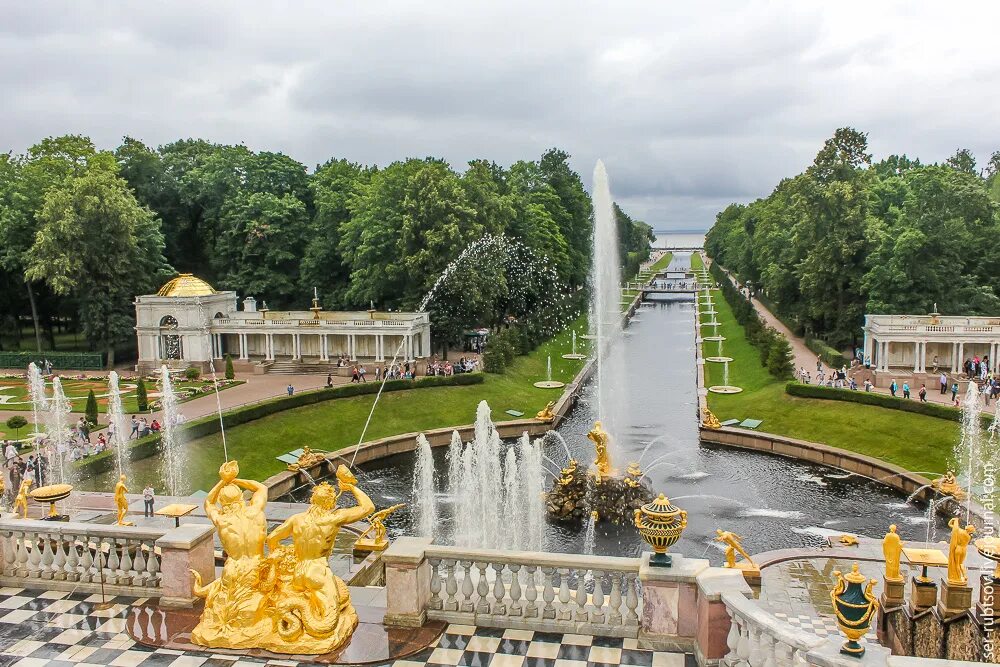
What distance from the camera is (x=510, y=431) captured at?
149ft

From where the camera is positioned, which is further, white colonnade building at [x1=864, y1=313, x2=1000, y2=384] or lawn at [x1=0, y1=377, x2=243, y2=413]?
white colonnade building at [x1=864, y1=313, x2=1000, y2=384]

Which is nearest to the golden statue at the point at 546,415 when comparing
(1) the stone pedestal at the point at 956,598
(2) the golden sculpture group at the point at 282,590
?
(1) the stone pedestal at the point at 956,598

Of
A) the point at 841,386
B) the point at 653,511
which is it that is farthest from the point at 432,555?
the point at 841,386

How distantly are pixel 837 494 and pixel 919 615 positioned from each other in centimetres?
1792

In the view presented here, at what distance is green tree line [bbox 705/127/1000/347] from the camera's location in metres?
57.8

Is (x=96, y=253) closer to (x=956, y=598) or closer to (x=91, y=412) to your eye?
(x=91, y=412)

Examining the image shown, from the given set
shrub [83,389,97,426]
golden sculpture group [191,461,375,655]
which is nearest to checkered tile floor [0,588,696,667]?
golden sculpture group [191,461,375,655]

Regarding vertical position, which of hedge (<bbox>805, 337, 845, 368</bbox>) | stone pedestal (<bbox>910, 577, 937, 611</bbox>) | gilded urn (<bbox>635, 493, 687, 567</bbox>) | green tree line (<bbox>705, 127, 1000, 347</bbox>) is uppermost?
green tree line (<bbox>705, 127, 1000, 347</bbox>)

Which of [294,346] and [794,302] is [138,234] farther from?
[794,302]

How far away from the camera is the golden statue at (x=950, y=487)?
30625 mm

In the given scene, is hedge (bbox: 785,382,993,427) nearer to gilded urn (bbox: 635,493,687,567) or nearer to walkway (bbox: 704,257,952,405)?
walkway (bbox: 704,257,952,405)

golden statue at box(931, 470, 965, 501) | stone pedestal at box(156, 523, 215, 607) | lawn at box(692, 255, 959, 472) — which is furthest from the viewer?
lawn at box(692, 255, 959, 472)

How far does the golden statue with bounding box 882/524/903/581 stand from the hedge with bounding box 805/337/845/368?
40849 mm

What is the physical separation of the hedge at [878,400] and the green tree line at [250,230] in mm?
23877
